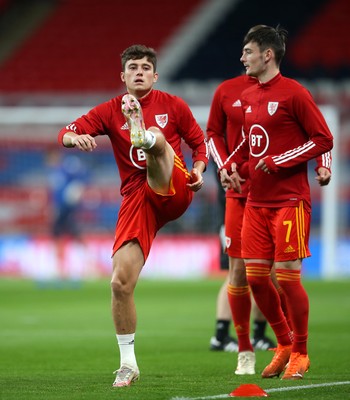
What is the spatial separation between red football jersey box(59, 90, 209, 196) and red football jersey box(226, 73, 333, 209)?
1.23 feet

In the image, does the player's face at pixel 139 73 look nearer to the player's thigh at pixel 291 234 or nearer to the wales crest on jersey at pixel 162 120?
the wales crest on jersey at pixel 162 120

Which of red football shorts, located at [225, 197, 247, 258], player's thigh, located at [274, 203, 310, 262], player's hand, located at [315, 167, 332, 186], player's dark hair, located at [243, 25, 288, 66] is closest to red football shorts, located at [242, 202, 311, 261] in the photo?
player's thigh, located at [274, 203, 310, 262]

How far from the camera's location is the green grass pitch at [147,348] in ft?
19.5

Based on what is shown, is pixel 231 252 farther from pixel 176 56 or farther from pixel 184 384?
pixel 176 56

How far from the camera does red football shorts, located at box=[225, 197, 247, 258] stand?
7363 millimetres

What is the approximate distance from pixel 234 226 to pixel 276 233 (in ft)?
2.62

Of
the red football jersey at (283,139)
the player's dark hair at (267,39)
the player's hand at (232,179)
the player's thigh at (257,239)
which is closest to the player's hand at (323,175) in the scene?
the red football jersey at (283,139)

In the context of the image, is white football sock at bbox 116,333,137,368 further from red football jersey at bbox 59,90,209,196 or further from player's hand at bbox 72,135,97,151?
player's hand at bbox 72,135,97,151

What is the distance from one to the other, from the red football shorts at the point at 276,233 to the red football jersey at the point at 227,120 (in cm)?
61

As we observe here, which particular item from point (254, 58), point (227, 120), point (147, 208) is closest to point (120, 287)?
point (147, 208)

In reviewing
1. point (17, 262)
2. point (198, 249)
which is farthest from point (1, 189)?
point (198, 249)

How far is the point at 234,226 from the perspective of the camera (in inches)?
291

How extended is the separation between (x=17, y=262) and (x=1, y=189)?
341 cm

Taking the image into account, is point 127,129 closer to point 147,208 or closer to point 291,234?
point 147,208
